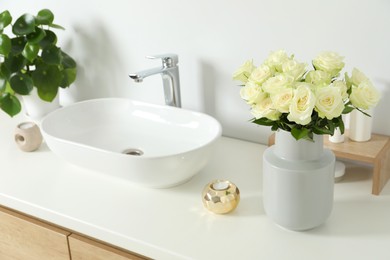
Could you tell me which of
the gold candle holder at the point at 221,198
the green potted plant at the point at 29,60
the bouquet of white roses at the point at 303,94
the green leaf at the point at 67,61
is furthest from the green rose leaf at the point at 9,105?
the bouquet of white roses at the point at 303,94

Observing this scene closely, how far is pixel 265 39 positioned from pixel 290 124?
466 mm

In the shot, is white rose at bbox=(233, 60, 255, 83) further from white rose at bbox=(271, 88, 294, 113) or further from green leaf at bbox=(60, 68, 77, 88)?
green leaf at bbox=(60, 68, 77, 88)

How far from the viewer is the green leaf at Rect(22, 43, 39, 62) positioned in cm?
162

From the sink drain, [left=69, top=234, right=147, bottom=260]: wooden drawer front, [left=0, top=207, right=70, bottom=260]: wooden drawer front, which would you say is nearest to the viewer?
[left=69, top=234, right=147, bottom=260]: wooden drawer front

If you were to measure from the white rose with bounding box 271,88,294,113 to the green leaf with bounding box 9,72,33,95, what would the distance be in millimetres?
983

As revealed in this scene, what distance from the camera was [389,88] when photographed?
1.30m

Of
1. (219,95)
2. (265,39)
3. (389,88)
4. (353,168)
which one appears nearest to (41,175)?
(219,95)

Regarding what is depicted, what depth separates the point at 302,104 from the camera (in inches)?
38.2

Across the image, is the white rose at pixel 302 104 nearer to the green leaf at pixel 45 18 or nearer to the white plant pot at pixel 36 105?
the green leaf at pixel 45 18

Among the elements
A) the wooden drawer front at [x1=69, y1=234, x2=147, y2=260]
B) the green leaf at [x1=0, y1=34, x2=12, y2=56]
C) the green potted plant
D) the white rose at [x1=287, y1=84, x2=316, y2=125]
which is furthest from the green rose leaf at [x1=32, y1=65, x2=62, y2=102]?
the white rose at [x1=287, y1=84, x2=316, y2=125]

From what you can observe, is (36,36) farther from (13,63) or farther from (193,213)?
(193,213)

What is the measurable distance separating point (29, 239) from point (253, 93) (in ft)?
2.40

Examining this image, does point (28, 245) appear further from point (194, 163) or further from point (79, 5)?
point (79, 5)

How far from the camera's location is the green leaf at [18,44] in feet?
5.46
